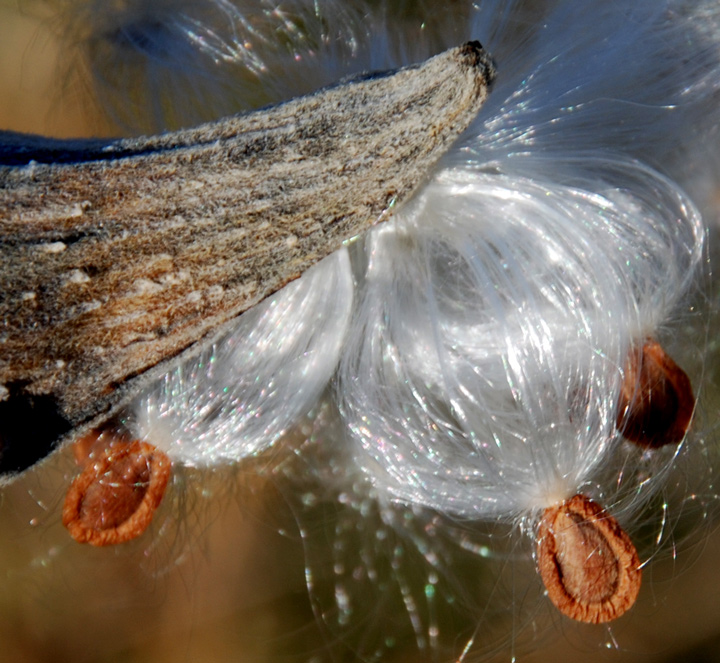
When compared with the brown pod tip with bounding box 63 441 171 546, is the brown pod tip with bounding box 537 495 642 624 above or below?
below

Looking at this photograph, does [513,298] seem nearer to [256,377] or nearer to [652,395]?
[652,395]

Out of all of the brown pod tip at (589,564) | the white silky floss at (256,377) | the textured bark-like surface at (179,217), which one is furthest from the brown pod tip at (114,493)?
the brown pod tip at (589,564)

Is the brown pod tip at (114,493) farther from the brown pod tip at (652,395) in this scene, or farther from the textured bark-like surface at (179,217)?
the brown pod tip at (652,395)

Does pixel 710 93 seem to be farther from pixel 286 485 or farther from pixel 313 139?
pixel 286 485

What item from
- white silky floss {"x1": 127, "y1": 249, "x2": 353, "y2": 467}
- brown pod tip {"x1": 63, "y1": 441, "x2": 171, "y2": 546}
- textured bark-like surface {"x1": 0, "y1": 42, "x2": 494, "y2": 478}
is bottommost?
brown pod tip {"x1": 63, "y1": 441, "x2": 171, "y2": 546}

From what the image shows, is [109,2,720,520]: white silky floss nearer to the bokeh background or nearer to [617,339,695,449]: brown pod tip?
[617,339,695,449]: brown pod tip

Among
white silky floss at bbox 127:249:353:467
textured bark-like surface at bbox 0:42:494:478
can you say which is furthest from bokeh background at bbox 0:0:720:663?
textured bark-like surface at bbox 0:42:494:478
